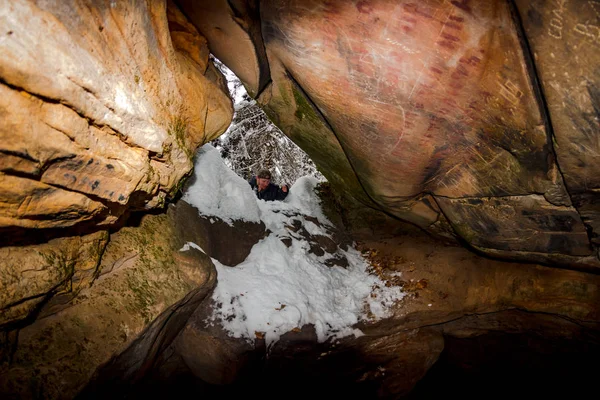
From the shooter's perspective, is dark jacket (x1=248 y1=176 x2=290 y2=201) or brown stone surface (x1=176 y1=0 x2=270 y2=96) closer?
brown stone surface (x1=176 y1=0 x2=270 y2=96)

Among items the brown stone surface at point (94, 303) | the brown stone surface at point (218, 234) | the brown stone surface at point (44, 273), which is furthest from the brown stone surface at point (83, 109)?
the brown stone surface at point (218, 234)

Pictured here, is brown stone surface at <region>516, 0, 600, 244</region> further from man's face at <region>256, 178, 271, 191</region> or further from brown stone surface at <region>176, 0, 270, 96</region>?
man's face at <region>256, 178, 271, 191</region>

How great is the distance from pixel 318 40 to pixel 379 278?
384cm

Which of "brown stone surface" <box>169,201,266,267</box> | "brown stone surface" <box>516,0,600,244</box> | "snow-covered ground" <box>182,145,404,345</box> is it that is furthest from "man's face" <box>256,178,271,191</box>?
"brown stone surface" <box>516,0,600,244</box>

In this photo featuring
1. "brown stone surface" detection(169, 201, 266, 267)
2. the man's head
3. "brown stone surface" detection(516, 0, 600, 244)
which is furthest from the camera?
the man's head

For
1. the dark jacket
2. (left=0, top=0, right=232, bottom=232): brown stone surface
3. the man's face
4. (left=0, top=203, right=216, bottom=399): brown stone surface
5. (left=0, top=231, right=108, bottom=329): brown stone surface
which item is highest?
(left=0, top=0, right=232, bottom=232): brown stone surface

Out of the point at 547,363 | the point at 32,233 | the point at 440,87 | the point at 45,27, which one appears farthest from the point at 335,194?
the point at 45,27

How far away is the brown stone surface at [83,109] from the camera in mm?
1536

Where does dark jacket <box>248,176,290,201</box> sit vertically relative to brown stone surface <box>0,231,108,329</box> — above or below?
below

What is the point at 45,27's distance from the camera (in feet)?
5.07

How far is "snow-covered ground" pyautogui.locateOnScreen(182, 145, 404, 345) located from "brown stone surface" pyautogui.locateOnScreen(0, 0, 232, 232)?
2.03 m

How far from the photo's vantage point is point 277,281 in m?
4.73

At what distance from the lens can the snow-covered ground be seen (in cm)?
420

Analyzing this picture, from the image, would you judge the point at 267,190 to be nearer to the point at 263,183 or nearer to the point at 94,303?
the point at 263,183
